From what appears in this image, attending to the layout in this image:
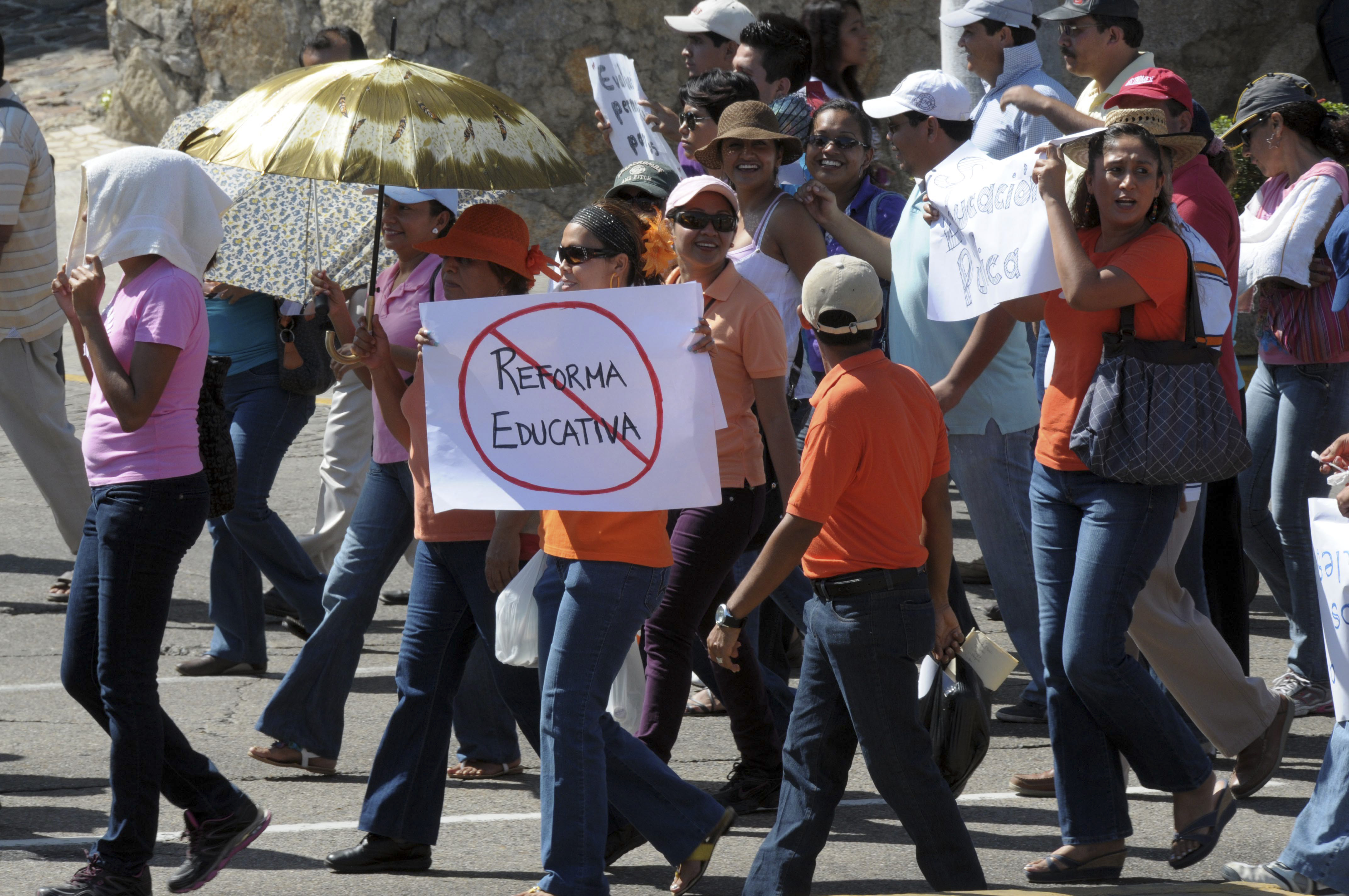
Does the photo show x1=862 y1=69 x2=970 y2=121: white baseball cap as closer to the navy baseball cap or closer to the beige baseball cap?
the navy baseball cap

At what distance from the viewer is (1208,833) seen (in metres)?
4.39

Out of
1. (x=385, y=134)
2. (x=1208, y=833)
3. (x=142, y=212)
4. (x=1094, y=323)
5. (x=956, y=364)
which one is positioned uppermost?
(x=385, y=134)

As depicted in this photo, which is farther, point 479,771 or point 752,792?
point 479,771

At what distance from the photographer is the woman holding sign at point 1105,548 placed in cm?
431

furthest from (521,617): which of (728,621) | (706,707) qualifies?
(706,707)

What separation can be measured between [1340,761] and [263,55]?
1201cm

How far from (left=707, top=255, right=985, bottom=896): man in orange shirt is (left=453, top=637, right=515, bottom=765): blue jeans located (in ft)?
5.05

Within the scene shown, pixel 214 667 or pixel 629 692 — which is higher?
pixel 629 692

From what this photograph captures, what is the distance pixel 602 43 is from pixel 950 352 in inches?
305

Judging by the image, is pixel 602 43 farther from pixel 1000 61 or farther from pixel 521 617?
pixel 521 617

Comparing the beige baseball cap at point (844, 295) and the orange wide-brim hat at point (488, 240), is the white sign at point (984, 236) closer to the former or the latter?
the beige baseball cap at point (844, 295)

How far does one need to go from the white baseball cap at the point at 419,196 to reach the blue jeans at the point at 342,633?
34.9 inches

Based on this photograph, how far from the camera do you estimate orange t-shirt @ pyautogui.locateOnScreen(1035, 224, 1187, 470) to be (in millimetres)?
4316

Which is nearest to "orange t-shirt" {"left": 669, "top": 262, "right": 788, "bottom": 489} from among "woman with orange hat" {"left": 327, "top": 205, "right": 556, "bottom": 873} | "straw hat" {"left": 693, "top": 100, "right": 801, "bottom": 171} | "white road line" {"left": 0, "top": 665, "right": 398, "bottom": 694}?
"woman with orange hat" {"left": 327, "top": 205, "right": 556, "bottom": 873}
